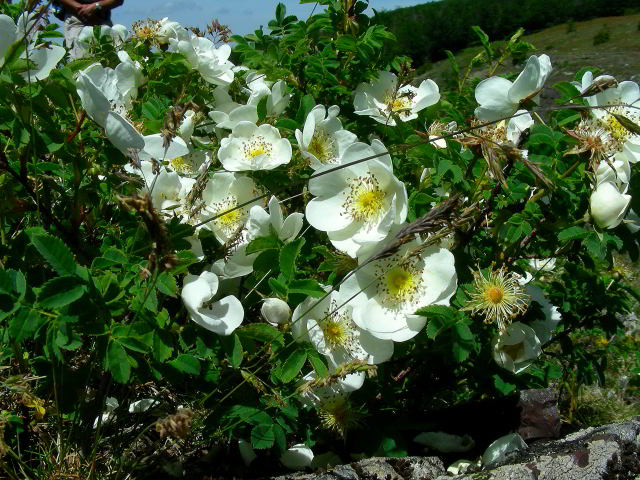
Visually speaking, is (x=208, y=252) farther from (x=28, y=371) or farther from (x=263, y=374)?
(x=28, y=371)

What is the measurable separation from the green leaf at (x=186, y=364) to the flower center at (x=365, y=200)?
54 cm

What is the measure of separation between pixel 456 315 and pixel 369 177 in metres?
0.42

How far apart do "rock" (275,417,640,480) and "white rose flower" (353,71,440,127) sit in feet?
3.64

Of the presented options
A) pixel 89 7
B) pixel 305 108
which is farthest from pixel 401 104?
pixel 89 7

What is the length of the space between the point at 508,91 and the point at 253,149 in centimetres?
76

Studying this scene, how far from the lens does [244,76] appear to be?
2734mm

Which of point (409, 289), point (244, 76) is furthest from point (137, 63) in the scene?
point (409, 289)

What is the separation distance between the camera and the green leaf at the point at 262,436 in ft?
5.72

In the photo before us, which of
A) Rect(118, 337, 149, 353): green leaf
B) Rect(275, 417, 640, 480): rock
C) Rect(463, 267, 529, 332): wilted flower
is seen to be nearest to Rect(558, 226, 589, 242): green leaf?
→ Rect(463, 267, 529, 332): wilted flower

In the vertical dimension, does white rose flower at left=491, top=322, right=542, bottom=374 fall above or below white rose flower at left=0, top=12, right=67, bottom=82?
below

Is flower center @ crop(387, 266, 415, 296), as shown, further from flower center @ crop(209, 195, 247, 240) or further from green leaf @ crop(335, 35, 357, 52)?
green leaf @ crop(335, 35, 357, 52)

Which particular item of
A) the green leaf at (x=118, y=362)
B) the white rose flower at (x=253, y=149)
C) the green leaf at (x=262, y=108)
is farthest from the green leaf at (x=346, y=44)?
the green leaf at (x=118, y=362)

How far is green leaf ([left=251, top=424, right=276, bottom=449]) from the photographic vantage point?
1.74m

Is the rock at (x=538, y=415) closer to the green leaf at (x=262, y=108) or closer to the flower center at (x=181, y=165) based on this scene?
the green leaf at (x=262, y=108)
